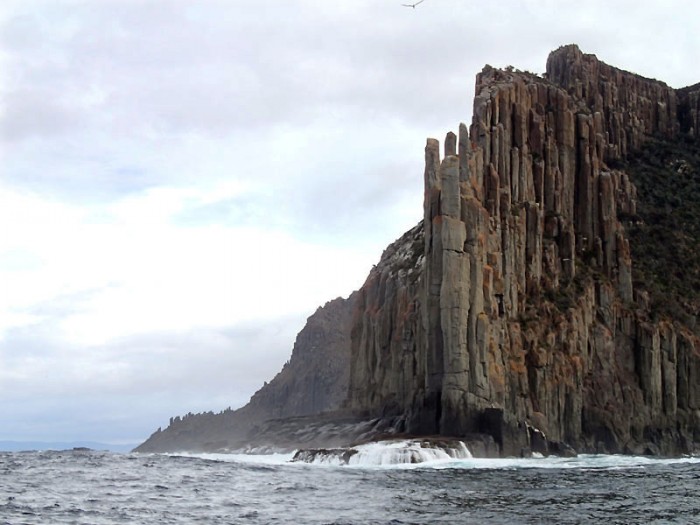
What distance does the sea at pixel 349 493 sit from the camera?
159 feet

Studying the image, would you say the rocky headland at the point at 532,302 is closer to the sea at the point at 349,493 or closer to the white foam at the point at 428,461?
the white foam at the point at 428,461

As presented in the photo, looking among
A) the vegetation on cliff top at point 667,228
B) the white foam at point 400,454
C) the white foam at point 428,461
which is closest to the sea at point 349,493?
the white foam at point 428,461

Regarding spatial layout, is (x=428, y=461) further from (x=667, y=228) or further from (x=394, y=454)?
(x=667, y=228)

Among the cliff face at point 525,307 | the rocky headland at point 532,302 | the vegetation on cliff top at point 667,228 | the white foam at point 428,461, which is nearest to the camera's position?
the white foam at point 428,461

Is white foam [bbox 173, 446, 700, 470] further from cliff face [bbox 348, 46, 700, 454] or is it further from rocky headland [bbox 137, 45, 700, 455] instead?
cliff face [bbox 348, 46, 700, 454]

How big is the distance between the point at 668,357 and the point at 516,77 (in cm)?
4559

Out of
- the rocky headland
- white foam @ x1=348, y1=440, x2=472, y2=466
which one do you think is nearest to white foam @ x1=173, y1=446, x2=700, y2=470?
white foam @ x1=348, y1=440, x2=472, y2=466

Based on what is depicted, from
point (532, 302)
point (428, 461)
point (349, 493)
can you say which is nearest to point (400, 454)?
point (428, 461)

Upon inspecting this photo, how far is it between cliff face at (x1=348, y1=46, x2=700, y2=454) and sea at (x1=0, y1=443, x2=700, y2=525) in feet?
68.4

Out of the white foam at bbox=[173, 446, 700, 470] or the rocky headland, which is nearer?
the white foam at bbox=[173, 446, 700, 470]

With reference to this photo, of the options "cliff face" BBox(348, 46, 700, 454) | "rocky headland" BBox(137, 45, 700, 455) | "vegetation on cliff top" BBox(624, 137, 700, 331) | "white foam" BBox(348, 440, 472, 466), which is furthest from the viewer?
"vegetation on cliff top" BBox(624, 137, 700, 331)

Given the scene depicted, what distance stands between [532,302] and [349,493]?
76.0 meters

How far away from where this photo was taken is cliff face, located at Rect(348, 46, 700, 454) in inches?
4353

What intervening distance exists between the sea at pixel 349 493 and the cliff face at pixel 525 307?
20.9 m
